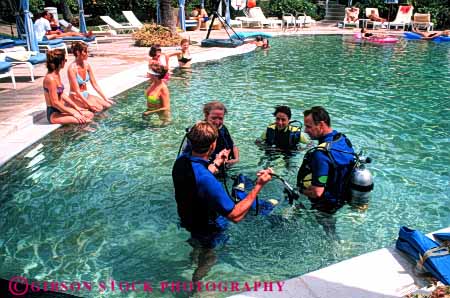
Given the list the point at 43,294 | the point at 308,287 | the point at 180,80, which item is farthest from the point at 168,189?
the point at 180,80

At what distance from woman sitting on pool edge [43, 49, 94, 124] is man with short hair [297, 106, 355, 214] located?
4.90 m

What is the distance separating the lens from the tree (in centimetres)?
1953

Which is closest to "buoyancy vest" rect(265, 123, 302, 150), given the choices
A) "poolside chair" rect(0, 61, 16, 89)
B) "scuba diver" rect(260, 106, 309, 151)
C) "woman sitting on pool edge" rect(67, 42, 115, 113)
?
"scuba diver" rect(260, 106, 309, 151)

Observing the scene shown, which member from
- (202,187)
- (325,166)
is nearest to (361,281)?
(325,166)

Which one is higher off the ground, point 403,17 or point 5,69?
point 403,17

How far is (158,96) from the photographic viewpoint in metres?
8.50

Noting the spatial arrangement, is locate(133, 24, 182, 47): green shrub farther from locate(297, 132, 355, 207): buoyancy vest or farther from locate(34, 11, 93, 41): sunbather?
locate(297, 132, 355, 207): buoyancy vest

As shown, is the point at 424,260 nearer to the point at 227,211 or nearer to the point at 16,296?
the point at 227,211

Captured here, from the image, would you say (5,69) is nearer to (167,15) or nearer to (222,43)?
(222,43)

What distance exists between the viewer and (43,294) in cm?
336

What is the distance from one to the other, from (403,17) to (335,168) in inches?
1066

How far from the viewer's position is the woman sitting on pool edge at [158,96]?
836cm

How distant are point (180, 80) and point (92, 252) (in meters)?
8.71

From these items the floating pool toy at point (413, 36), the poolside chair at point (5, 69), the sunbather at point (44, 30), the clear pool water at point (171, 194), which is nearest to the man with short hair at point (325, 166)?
the clear pool water at point (171, 194)
